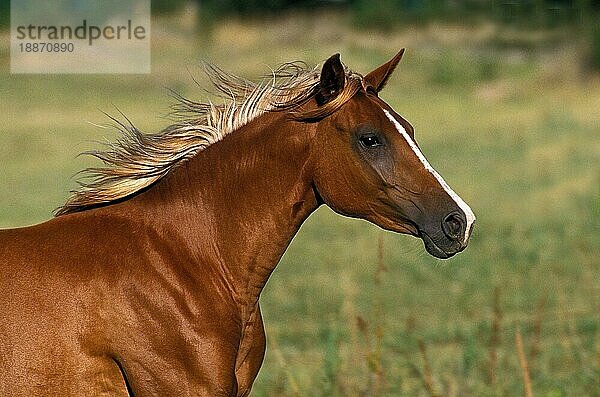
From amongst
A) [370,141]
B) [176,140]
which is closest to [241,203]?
[176,140]

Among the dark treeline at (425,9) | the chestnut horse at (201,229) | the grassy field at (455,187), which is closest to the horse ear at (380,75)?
the chestnut horse at (201,229)

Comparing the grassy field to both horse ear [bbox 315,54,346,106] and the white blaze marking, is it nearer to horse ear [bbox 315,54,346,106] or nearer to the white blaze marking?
the white blaze marking

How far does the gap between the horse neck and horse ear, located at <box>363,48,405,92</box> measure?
35cm

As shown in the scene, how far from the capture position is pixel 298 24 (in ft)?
83.3

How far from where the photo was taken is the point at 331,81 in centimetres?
387

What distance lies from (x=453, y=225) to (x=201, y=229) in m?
0.91

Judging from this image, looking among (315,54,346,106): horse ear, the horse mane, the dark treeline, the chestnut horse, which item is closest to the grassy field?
the dark treeline

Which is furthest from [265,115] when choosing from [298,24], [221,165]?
[298,24]

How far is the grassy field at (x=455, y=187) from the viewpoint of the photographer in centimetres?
668

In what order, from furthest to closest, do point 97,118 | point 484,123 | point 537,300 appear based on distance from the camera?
point 484,123
point 97,118
point 537,300

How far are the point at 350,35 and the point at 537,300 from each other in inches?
664

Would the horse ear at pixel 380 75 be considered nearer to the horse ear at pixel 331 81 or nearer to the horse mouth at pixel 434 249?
the horse ear at pixel 331 81

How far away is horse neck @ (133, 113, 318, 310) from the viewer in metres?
4.02

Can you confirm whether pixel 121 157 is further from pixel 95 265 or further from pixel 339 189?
pixel 339 189
